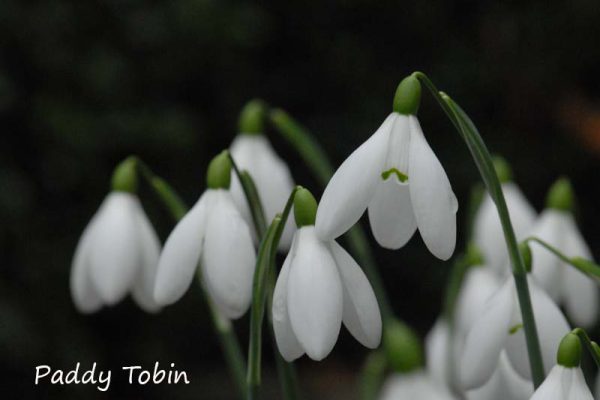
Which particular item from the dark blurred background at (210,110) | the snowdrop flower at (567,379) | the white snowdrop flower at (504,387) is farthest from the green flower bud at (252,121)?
the dark blurred background at (210,110)

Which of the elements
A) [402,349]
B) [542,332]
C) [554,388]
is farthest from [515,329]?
[554,388]

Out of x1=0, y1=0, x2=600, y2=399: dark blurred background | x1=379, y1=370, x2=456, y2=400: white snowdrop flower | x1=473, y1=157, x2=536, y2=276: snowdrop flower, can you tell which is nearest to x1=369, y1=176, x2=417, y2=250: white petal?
x1=379, y1=370, x2=456, y2=400: white snowdrop flower

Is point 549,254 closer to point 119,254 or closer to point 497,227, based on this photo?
point 497,227

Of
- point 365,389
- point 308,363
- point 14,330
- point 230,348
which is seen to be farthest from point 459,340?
point 308,363

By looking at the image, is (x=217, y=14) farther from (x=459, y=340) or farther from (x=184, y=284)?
(x=184, y=284)

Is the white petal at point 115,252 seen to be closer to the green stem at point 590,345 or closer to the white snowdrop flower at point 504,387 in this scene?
the white snowdrop flower at point 504,387

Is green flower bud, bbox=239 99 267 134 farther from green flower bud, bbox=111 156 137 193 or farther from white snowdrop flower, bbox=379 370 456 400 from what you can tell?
white snowdrop flower, bbox=379 370 456 400

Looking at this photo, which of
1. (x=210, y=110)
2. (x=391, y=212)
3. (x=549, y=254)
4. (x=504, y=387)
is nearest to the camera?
(x=391, y=212)
